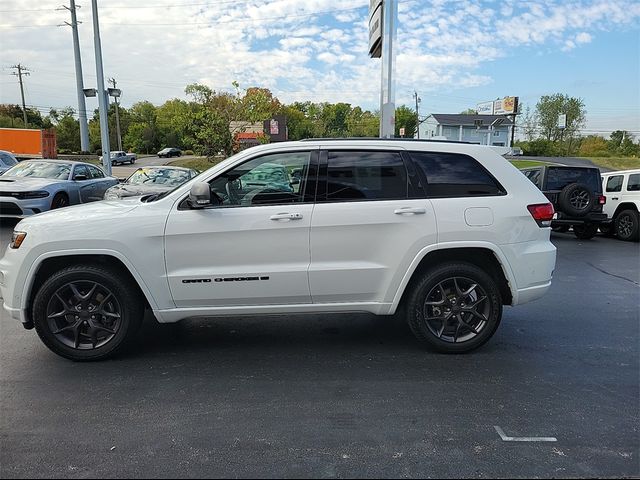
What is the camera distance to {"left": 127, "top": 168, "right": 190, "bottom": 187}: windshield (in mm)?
12016

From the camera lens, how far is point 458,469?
261 cm

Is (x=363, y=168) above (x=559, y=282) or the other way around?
above

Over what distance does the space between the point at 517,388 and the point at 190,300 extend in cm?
270

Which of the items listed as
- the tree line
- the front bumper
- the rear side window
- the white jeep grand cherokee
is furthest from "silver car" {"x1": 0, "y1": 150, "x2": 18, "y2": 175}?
the tree line

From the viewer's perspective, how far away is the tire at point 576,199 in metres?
10.9

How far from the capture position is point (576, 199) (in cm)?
1103

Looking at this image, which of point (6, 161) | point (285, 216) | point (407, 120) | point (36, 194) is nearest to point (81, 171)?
point (36, 194)

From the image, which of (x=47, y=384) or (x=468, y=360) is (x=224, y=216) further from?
(x=468, y=360)

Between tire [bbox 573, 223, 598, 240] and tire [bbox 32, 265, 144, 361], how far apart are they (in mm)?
11147

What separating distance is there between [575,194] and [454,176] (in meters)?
8.43


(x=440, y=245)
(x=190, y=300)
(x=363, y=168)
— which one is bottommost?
(x=190, y=300)

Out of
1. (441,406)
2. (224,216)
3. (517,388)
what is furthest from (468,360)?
(224,216)

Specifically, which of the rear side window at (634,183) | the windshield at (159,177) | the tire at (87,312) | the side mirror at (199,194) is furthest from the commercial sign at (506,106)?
the tire at (87,312)

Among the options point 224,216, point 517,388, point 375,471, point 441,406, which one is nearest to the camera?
point 375,471
